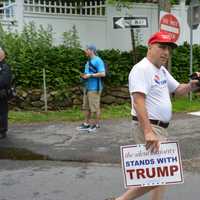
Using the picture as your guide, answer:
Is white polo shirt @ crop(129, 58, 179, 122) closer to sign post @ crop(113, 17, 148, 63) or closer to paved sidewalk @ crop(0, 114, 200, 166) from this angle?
paved sidewalk @ crop(0, 114, 200, 166)

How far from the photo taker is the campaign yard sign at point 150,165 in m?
4.74

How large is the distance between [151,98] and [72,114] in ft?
25.2

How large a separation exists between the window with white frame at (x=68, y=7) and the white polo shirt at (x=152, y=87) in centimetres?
909

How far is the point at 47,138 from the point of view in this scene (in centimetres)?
976

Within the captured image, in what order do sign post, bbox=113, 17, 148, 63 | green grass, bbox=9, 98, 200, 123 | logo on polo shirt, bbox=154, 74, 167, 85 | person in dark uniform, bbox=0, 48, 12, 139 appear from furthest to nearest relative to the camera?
1. sign post, bbox=113, 17, 148, 63
2. green grass, bbox=9, 98, 200, 123
3. person in dark uniform, bbox=0, 48, 12, 139
4. logo on polo shirt, bbox=154, 74, 167, 85

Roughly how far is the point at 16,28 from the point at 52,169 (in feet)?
22.5

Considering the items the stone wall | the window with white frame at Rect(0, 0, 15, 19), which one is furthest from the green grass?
the window with white frame at Rect(0, 0, 15, 19)

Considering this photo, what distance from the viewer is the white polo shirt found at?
4.70 meters

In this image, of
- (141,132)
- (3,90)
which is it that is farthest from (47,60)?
(141,132)

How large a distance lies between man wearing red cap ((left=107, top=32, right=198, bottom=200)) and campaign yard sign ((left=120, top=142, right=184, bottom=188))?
0.09m

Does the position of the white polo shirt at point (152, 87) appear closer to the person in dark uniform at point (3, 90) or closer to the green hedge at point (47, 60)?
the person in dark uniform at point (3, 90)

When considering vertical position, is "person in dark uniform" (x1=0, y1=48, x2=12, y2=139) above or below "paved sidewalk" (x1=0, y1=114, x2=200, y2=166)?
above

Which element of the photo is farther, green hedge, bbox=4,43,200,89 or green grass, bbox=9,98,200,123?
green hedge, bbox=4,43,200,89

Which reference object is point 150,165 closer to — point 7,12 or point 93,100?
point 93,100
